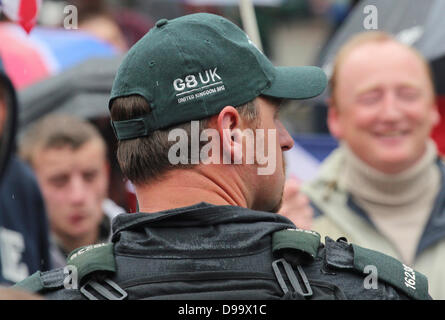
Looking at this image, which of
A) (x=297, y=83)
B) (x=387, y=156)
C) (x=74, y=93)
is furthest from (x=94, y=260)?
(x=74, y=93)

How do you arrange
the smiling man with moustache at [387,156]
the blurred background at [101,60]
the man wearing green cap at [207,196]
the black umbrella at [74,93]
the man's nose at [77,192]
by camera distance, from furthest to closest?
the black umbrella at [74,93]
the man's nose at [77,192]
the blurred background at [101,60]
the smiling man with moustache at [387,156]
the man wearing green cap at [207,196]

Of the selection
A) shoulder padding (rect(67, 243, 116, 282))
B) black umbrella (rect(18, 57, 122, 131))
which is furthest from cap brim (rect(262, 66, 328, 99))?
black umbrella (rect(18, 57, 122, 131))

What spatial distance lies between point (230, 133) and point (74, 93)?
12.7 ft

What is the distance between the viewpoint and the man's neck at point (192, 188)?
2.25m

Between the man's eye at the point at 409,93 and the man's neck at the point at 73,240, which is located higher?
the man's eye at the point at 409,93

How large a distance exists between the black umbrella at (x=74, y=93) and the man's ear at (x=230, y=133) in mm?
3670

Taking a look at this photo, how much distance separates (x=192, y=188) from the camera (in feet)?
7.39

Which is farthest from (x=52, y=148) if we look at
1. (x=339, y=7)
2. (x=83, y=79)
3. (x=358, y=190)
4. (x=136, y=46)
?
(x=339, y=7)

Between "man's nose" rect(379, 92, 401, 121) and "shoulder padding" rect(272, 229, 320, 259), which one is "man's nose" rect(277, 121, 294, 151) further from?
"man's nose" rect(379, 92, 401, 121)

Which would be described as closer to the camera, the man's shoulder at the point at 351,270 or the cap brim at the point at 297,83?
the man's shoulder at the point at 351,270

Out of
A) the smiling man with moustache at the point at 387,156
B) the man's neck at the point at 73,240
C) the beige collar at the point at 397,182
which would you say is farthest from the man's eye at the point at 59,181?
the beige collar at the point at 397,182

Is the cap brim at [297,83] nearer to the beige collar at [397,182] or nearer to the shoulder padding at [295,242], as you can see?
the shoulder padding at [295,242]

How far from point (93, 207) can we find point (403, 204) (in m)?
1.74

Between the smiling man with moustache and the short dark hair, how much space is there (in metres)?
1.86
